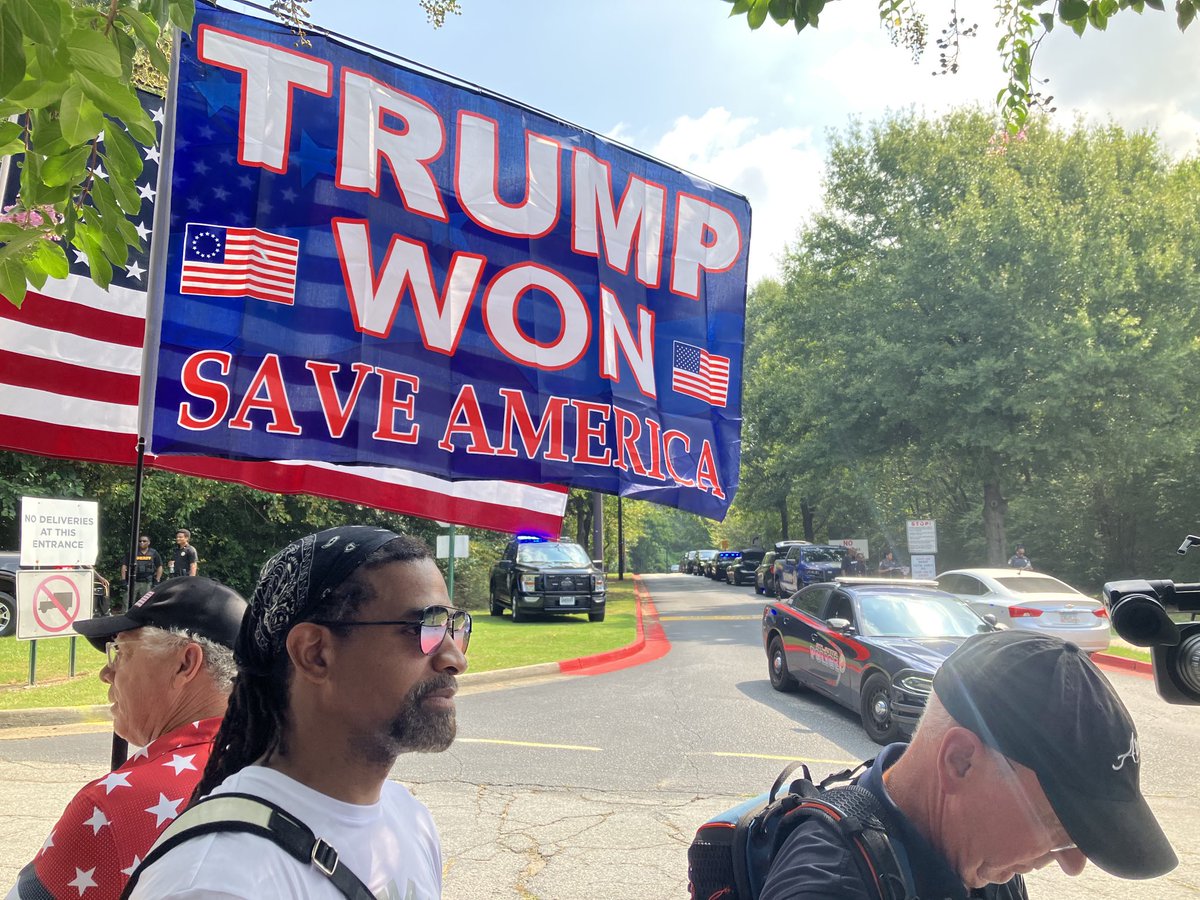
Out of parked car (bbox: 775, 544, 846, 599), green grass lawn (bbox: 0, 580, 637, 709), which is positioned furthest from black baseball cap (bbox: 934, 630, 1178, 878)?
parked car (bbox: 775, 544, 846, 599)

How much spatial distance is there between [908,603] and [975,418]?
18928mm

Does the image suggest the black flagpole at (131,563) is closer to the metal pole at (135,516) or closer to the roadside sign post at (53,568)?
the metal pole at (135,516)

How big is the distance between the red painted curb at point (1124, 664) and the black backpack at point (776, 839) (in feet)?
43.6

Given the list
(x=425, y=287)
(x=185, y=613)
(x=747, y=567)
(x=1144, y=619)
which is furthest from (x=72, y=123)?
(x=747, y=567)

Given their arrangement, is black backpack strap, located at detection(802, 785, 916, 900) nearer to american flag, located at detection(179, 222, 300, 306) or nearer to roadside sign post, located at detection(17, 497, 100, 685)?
american flag, located at detection(179, 222, 300, 306)

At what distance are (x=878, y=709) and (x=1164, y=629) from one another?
741 cm

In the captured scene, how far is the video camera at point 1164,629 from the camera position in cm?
208

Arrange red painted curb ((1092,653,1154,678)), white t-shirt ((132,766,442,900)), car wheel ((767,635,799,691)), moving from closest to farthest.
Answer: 1. white t-shirt ((132,766,442,900))
2. car wheel ((767,635,799,691))
3. red painted curb ((1092,653,1154,678))

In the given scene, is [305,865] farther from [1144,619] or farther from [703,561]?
[703,561]

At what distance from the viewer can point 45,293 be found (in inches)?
106

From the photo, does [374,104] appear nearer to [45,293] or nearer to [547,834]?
[45,293]

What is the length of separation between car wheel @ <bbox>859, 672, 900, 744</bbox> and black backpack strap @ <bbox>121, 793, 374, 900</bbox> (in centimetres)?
805

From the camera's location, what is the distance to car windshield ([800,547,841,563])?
30.5 meters

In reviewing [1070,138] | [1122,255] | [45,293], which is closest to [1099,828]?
[45,293]
